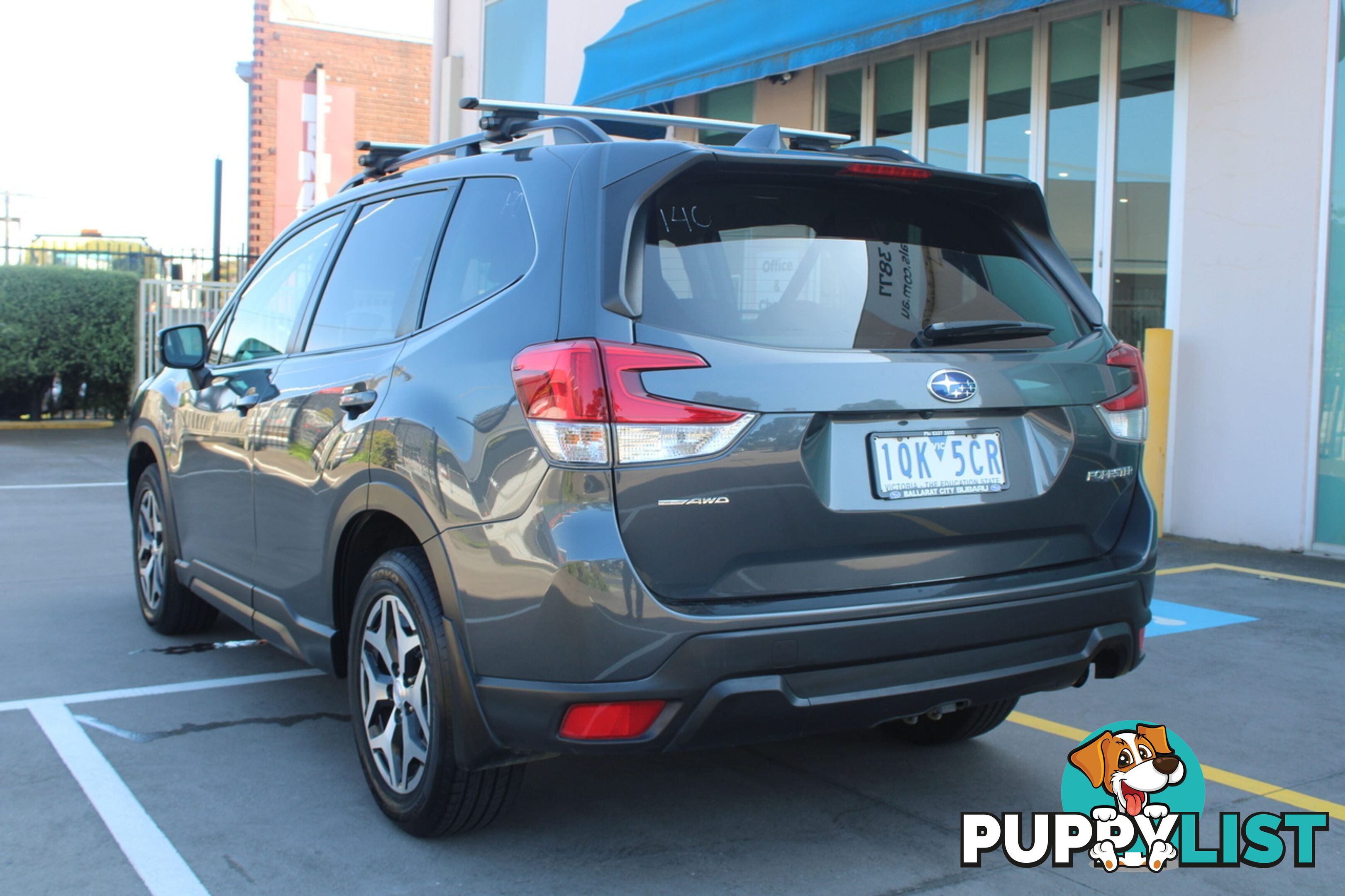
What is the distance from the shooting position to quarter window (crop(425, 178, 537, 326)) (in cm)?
311

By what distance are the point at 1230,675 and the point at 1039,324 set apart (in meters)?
2.47

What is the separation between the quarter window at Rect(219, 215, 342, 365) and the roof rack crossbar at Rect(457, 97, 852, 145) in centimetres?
88

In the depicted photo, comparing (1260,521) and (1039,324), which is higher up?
(1039,324)

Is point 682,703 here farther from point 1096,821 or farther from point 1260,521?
point 1260,521

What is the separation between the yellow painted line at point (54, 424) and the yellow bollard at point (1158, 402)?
1435cm

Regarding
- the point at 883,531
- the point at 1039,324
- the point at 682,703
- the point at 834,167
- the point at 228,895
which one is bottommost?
the point at 228,895

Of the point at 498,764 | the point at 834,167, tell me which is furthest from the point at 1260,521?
the point at 498,764

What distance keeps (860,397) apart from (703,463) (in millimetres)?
420

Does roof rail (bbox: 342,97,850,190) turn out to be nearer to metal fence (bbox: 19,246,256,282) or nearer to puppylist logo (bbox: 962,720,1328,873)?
puppylist logo (bbox: 962,720,1328,873)

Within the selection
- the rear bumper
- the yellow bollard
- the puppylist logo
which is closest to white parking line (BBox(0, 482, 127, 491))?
the yellow bollard

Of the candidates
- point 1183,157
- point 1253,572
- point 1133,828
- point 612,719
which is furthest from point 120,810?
point 1183,157

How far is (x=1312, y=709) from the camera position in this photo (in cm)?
455

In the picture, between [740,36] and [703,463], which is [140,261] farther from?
[703,463]

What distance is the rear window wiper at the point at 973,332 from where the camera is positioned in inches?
120
